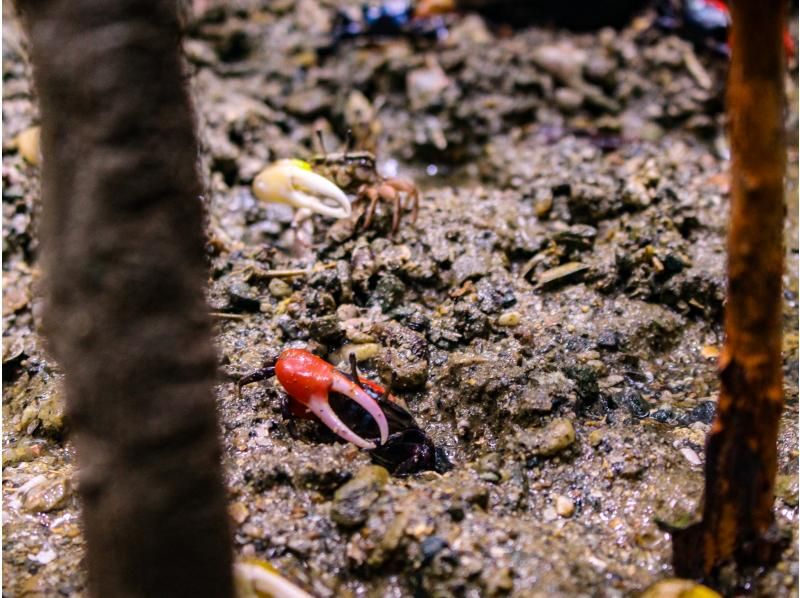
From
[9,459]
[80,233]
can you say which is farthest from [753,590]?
[9,459]

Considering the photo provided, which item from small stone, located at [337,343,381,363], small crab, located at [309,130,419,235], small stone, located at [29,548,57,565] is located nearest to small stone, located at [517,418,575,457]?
small stone, located at [337,343,381,363]

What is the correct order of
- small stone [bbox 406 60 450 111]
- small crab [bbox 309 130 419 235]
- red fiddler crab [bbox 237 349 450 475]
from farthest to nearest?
small stone [bbox 406 60 450 111], small crab [bbox 309 130 419 235], red fiddler crab [bbox 237 349 450 475]

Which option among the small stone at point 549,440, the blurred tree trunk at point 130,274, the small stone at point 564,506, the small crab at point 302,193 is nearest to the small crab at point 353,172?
the small crab at point 302,193

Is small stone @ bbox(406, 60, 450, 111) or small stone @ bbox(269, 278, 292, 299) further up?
small stone @ bbox(406, 60, 450, 111)

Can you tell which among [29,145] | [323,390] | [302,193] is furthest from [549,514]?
[29,145]

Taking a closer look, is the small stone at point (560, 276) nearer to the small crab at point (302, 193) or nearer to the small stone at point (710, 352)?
the small stone at point (710, 352)

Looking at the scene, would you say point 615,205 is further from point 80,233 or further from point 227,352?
point 80,233

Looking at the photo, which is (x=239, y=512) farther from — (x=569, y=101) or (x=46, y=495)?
(x=569, y=101)

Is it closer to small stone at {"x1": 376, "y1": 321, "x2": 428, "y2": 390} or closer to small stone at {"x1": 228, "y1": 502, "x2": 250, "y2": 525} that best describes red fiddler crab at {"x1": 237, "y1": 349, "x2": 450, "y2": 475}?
small stone at {"x1": 376, "y1": 321, "x2": 428, "y2": 390}
